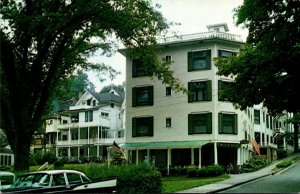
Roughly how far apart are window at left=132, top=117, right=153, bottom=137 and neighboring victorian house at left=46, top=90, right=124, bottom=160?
59.2 feet

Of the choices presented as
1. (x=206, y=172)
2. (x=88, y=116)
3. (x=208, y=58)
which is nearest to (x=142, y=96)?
(x=208, y=58)

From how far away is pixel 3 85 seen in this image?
3055 centimetres

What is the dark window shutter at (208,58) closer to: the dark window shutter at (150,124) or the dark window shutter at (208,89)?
the dark window shutter at (208,89)

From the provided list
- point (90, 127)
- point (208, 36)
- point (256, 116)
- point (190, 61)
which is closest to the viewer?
point (208, 36)

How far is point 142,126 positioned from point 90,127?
24035mm

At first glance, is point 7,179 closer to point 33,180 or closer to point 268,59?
point 33,180

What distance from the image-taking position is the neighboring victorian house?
6956 centimetres

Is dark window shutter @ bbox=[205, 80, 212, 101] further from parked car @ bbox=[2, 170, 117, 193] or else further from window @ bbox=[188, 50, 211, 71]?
parked car @ bbox=[2, 170, 117, 193]

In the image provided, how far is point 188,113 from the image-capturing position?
154 ft

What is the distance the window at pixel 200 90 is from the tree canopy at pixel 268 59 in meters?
15.9

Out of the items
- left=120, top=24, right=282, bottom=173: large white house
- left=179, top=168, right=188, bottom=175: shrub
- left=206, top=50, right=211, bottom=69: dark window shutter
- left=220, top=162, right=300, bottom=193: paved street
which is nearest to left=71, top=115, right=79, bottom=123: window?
left=120, top=24, right=282, bottom=173: large white house

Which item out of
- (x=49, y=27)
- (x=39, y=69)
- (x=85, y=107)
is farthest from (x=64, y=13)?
(x=85, y=107)

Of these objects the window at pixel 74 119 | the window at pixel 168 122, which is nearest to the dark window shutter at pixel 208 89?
the window at pixel 168 122

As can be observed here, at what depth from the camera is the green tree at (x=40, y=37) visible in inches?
999
